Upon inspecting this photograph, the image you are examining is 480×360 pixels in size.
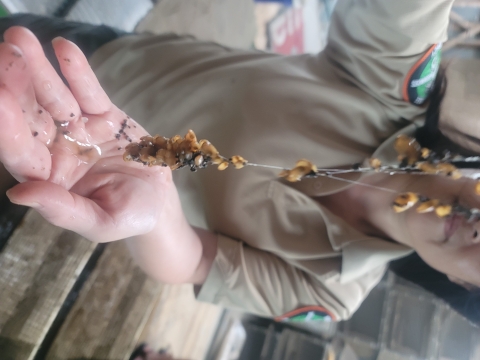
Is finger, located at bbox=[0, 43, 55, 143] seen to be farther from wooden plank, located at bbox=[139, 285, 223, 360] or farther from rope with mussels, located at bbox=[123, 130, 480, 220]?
wooden plank, located at bbox=[139, 285, 223, 360]

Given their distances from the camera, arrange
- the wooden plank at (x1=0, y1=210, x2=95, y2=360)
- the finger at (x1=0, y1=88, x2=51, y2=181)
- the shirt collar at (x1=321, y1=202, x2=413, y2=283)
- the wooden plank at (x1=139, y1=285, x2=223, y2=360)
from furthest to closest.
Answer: the wooden plank at (x1=139, y1=285, x2=223, y2=360) → the shirt collar at (x1=321, y1=202, x2=413, y2=283) → the wooden plank at (x1=0, y1=210, x2=95, y2=360) → the finger at (x1=0, y1=88, x2=51, y2=181)

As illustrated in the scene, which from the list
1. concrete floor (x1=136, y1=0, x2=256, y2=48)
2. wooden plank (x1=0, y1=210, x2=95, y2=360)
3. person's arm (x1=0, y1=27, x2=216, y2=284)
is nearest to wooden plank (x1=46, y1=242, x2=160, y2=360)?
wooden plank (x1=0, y1=210, x2=95, y2=360)

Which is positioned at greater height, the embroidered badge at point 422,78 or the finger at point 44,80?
the embroidered badge at point 422,78

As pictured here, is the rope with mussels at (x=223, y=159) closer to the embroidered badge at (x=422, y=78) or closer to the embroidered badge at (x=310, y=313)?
the embroidered badge at (x=422, y=78)

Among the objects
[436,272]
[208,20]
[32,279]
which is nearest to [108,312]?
[32,279]

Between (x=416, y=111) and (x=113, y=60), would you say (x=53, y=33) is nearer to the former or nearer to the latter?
(x=113, y=60)

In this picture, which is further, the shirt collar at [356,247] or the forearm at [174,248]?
the shirt collar at [356,247]

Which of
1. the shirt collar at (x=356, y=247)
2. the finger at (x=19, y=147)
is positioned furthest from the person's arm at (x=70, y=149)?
the shirt collar at (x=356, y=247)

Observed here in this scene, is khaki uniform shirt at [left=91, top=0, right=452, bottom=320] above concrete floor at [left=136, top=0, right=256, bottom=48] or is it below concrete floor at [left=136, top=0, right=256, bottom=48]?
below
